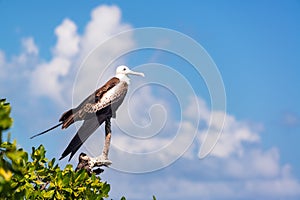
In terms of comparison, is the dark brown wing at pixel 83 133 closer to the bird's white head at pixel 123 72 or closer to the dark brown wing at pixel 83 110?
the dark brown wing at pixel 83 110

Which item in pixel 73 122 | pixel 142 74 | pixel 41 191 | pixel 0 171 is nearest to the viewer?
pixel 0 171

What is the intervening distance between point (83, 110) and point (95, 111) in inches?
8.6

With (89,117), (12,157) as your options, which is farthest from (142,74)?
(12,157)

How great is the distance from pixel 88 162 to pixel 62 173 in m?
1.72

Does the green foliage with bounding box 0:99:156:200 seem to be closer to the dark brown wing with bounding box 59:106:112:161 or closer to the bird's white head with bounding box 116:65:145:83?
the dark brown wing with bounding box 59:106:112:161

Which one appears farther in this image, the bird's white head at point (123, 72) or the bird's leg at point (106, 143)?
the bird's white head at point (123, 72)

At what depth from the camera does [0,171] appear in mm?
2799

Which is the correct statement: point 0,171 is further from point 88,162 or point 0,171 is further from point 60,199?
point 88,162

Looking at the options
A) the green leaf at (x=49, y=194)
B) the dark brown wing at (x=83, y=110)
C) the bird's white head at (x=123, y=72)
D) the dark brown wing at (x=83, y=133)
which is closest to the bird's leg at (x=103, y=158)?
the dark brown wing at (x=83, y=133)

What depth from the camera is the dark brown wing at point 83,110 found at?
9.61 m

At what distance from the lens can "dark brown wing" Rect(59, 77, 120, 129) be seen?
9.61 metres

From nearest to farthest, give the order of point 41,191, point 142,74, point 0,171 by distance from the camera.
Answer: point 0,171 → point 41,191 → point 142,74

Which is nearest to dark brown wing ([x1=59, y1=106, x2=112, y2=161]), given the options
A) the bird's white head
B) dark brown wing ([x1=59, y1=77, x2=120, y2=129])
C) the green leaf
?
dark brown wing ([x1=59, y1=77, x2=120, y2=129])

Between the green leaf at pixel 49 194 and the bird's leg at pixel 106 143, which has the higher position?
the bird's leg at pixel 106 143
